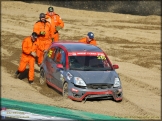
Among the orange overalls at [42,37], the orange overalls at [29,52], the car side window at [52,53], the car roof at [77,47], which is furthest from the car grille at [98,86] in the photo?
the orange overalls at [42,37]

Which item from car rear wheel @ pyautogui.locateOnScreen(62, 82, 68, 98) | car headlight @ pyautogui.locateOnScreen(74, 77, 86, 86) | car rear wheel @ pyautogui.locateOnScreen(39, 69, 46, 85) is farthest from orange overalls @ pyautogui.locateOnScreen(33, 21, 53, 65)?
car headlight @ pyautogui.locateOnScreen(74, 77, 86, 86)

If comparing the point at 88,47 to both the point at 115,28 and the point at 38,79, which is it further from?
the point at 115,28

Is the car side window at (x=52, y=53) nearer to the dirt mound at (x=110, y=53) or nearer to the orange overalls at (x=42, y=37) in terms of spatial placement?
the dirt mound at (x=110, y=53)

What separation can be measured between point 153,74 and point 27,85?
202 inches

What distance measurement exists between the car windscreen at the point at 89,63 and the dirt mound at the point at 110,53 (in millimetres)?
994

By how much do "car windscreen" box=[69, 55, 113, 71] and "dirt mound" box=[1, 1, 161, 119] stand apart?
3.26 ft

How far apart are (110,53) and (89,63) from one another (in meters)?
7.83

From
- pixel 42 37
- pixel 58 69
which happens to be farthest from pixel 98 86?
pixel 42 37

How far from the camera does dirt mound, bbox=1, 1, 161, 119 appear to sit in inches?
562

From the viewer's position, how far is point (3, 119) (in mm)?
8586

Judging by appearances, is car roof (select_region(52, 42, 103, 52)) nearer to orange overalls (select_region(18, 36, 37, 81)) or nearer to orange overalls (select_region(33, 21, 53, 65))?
orange overalls (select_region(18, 36, 37, 81))

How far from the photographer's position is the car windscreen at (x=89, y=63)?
1497cm

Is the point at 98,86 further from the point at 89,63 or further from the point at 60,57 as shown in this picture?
the point at 60,57

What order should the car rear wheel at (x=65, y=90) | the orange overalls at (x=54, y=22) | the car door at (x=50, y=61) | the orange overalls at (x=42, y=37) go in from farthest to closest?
the orange overalls at (x=54, y=22), the orange overalls at (x=42, y=37), the car door at (x=50, y=61), the car rear wheel at (x=65, y=90)
